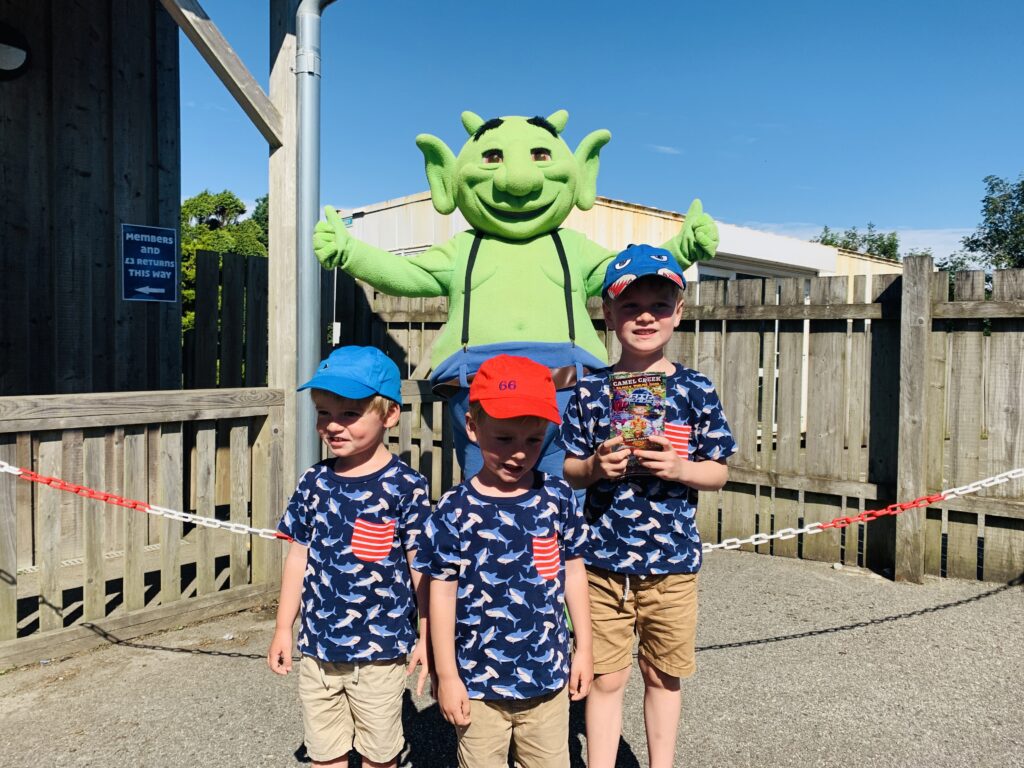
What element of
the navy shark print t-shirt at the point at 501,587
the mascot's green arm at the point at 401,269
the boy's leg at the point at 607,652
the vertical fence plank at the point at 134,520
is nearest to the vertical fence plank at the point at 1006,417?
the mascot's green arm at the point at 401,269

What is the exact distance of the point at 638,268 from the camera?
89.5 inches

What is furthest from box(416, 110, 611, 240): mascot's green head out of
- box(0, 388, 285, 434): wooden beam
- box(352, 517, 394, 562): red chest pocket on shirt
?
box(352, 517, 394, 562): red chest pocket on shirt

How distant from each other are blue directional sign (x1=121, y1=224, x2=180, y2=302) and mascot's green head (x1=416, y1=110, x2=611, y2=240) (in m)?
2.86

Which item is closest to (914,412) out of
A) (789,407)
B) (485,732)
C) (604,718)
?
(789,407)

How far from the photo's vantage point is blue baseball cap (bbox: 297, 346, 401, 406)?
7.02 feet

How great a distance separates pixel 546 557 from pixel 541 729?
0.43 meters

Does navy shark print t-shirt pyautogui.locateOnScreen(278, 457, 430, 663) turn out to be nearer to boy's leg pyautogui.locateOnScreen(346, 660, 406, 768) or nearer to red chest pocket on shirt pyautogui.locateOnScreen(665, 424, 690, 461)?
boy's leg pyautogui.locateOnScreen(346, 660, 406, 768)

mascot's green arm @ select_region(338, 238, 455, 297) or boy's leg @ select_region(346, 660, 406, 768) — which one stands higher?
mascot's green arm @ select_region(338, 238, 455, 297)

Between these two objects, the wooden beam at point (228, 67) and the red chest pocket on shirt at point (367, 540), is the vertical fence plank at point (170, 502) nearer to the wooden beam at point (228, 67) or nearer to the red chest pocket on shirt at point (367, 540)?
the wooden beam at point (228, 67)

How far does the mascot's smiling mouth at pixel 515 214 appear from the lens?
371cm

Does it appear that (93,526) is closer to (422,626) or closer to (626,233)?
(422,626)

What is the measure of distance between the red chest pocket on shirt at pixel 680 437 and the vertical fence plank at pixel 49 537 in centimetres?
281

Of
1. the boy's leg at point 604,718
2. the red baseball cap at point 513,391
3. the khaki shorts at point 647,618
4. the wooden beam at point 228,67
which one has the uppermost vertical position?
the wooden beam at point 228,67

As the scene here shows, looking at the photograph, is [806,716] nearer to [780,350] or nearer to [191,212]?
[780,350]
